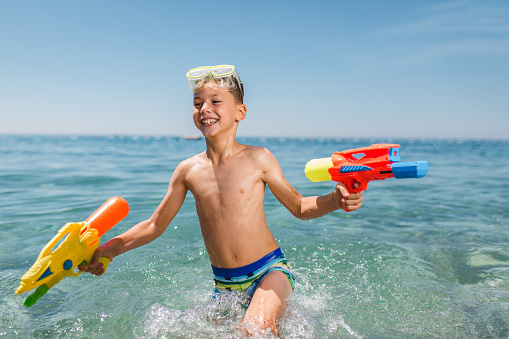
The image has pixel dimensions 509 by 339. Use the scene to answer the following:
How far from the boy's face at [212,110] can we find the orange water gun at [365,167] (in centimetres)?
73

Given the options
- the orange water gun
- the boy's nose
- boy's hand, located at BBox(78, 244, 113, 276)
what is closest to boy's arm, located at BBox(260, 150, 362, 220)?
the orange water gun

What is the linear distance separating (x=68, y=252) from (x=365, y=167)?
1.84 m

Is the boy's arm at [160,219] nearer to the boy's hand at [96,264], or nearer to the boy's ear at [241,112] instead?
the boy's hand at [96,264]

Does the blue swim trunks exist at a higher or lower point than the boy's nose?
lower

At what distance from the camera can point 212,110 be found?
2744 millimetres

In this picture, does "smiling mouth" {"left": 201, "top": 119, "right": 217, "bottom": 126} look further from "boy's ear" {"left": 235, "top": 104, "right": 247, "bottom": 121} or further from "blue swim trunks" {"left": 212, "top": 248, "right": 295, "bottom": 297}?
"blue swim trunks" {"left": 212, "top": 248, "right": 295, "bottom": 297}

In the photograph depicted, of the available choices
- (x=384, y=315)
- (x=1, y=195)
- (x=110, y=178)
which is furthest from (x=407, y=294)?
(x=110, y=178)

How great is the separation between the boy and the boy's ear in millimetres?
12

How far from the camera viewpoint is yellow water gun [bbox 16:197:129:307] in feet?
7.28

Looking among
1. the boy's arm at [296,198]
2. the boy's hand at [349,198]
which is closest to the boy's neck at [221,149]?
the boy's arm at [296,198]

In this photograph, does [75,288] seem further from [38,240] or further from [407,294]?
[407,294]

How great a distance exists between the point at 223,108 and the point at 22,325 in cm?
222

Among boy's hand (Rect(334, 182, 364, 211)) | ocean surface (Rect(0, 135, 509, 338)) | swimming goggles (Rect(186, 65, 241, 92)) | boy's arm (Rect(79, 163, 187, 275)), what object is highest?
swimming goggles (Rect(186, 65, 241, 92))

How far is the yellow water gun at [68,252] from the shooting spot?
7.28ft
